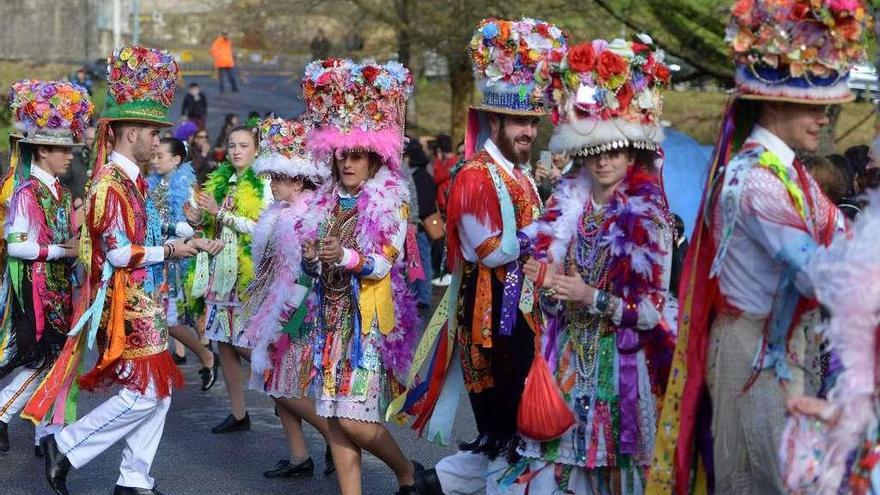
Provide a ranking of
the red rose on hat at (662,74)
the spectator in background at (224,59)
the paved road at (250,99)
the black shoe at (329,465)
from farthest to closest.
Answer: the spectator in background at (224,59) < the paved road at (250,99) < the black shoe at (329,465) < the red rose on hat at (662,74)

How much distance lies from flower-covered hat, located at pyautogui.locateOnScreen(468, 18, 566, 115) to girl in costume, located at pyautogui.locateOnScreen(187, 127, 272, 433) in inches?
124

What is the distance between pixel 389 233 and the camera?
22.8 feet

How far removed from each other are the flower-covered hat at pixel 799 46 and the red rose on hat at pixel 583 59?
3.07ft

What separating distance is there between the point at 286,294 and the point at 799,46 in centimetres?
356

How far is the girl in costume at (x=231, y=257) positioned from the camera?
9344mm

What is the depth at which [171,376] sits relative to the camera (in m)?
7.54

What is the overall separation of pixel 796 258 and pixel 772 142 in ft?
1.54

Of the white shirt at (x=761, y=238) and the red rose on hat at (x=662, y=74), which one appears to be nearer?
the white shirt at (x=761, y=238)

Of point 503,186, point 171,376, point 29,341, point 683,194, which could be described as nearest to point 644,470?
point 503,186

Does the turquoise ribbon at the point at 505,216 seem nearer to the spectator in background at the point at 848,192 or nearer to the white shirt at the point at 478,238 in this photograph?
the white shirt at the point at 478,238

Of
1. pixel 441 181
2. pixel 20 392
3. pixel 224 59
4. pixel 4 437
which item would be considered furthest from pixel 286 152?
pixel 224 59

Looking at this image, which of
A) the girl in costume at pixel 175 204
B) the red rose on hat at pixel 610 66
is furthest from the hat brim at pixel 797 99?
the girl in costume at pixel 175 204

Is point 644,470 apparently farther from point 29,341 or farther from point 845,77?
point 29,341

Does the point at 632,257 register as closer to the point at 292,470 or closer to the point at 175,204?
the point at 292,470
